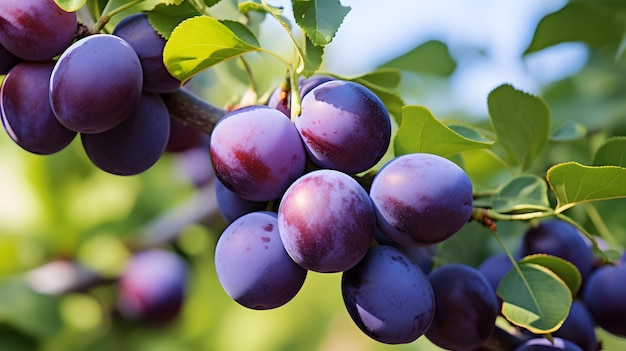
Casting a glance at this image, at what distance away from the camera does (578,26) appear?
1186 millimetres

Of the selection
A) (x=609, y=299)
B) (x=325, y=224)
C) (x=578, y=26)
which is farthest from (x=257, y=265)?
(x=578, y=26)

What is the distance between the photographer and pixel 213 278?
159cm

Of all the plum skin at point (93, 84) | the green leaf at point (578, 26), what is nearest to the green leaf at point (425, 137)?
the plum skin at point (93, 84)

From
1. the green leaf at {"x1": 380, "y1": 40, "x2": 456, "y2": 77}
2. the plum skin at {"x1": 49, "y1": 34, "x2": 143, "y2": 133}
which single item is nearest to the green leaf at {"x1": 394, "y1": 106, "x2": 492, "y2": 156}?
the plum skin at {"x1": 49, "y1": 34, "x2": 143, "y2": 133}

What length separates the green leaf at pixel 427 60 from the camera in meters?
1.05

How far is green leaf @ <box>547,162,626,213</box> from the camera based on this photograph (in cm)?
58

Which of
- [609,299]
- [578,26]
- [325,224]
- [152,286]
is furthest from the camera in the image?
[152,286]

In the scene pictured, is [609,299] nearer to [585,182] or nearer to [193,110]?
[585,182]

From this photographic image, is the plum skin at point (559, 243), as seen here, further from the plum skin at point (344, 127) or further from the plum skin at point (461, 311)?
the plum skin at point (344, 127)

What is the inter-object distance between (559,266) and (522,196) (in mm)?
74

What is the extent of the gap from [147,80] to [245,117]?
0.11 meters

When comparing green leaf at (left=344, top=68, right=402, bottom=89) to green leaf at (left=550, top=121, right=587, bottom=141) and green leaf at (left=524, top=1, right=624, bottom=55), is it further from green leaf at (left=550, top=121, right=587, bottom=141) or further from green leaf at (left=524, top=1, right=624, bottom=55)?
green leaf at (left=524, top=1, right=624, bottom=55)

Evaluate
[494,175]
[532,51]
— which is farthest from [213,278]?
[532,51]

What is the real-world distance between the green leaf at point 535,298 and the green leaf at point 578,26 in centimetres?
61
